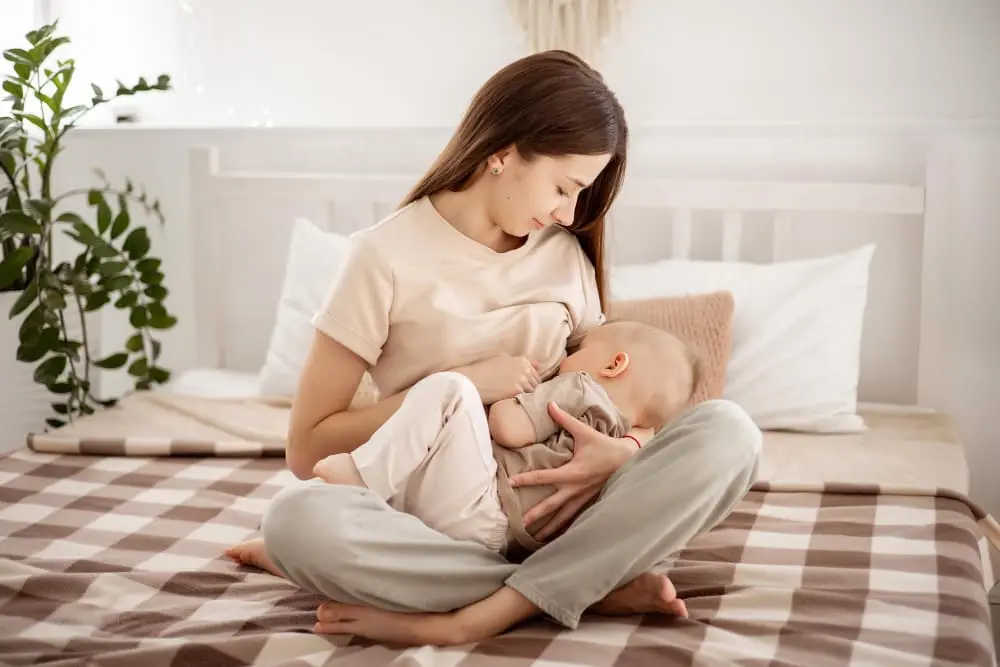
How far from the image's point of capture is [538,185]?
1.47 meters

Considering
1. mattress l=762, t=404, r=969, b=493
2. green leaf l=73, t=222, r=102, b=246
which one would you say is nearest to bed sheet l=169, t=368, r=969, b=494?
mattress l=762, t=404, r=969, b=493

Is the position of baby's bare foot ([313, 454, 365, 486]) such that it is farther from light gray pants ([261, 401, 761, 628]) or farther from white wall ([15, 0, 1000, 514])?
white wall ([15, 0, 1000, 514])

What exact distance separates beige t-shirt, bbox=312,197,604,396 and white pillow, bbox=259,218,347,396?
34.0 inches

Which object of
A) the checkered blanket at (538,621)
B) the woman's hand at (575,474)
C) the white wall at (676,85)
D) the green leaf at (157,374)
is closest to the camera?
the checkered blanket at (538,621)

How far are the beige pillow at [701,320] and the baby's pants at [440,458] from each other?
2.45ft

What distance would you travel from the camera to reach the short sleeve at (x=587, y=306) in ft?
5.35

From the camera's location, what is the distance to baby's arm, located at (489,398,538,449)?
1418 millimetres

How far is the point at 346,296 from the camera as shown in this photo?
4.85 feet

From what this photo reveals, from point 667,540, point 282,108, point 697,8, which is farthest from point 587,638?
point 282,108

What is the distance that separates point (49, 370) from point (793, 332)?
1.49m

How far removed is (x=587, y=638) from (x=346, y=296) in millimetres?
508

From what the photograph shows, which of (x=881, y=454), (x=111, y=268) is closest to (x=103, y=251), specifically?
(x=111, y=268)

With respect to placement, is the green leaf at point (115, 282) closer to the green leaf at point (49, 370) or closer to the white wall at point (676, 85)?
the green leaf at point (49, 370)

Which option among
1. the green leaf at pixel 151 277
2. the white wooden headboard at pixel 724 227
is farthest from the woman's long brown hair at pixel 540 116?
the green leaf at pixel 151 277
